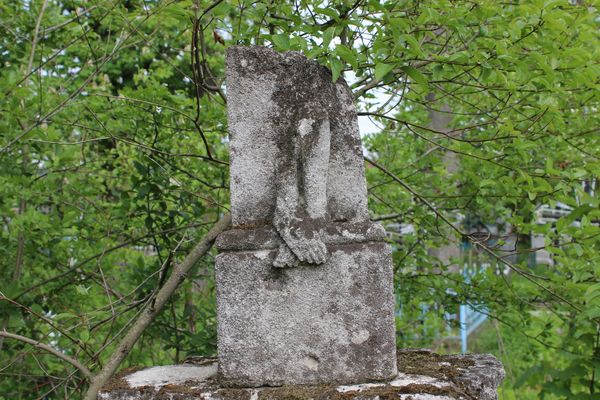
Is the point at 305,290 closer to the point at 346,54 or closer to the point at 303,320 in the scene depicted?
the point at 303,320

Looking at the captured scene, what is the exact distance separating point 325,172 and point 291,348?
0.69m

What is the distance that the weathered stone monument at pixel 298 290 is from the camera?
8.84ft

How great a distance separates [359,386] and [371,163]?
5.89ft

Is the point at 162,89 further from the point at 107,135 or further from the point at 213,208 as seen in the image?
the point at 213,208

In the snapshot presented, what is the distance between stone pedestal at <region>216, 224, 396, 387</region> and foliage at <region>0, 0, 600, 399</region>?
35.4 inches

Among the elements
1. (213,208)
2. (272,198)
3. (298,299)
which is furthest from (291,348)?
(213,208)

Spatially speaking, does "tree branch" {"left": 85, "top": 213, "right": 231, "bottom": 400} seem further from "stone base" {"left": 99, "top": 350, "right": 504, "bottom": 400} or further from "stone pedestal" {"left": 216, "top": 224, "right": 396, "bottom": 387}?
"stone pedestal" {"left": 216, "top": 224, "right": 396, "bottom": 387}

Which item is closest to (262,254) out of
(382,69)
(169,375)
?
(169,375)

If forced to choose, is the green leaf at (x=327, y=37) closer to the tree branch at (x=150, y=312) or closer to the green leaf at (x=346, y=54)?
the green leaf at (x=346, y=54)

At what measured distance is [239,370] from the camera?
271 centimetres

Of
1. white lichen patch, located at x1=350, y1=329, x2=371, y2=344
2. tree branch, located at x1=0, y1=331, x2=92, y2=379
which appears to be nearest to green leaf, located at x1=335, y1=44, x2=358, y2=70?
white lichen patch, located at x1=350, y1=329, x2=371, y2=344

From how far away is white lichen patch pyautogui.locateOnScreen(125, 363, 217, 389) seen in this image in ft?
9.41

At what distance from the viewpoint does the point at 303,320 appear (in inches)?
106

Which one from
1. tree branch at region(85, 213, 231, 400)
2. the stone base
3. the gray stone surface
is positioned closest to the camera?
the stone base
